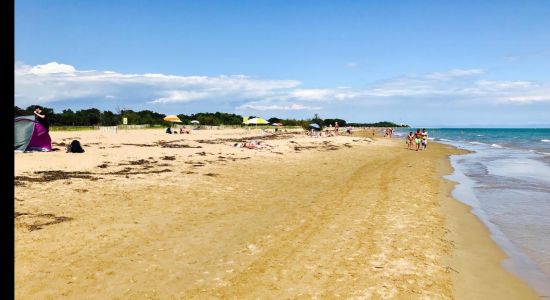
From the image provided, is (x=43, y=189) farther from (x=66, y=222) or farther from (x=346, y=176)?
(x=346, y=176)

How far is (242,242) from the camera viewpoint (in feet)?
22.5

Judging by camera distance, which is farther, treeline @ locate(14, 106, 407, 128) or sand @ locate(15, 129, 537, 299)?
treeline @ locate(14, 106, 407, 128)

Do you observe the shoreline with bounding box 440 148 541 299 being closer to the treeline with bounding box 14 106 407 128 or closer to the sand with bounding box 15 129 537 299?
the sand with bounding box 15 129 537 299

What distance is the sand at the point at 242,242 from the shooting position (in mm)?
5004

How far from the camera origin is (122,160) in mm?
17516

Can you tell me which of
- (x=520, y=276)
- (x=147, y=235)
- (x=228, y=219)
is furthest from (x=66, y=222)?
(x=520, y=276)

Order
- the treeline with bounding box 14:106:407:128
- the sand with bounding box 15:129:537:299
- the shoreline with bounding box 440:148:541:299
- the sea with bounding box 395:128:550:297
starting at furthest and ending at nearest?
the treeline with bounding box 14:106:407:128, the sea with bounding box 395:128:550:297, the shoreline with bounding box 440:148:541:299, the sand with bounding box 15:129:537:299

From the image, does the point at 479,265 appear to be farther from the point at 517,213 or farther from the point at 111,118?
the point at 111,118

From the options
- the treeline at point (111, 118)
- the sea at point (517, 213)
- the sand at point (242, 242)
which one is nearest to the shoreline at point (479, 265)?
the sand at point (242, 242)

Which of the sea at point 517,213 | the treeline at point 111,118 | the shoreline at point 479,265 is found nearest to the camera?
the shoreline at point 479,265

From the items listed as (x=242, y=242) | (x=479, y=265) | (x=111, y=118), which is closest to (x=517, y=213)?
(x=479, y=265)

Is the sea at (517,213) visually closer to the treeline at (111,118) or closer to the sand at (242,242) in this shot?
the sand at (242,242)

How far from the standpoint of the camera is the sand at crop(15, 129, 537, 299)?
16.4ft

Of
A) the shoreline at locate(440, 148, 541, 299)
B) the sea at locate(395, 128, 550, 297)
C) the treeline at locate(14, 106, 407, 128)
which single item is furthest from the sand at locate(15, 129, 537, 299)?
the treeline at locate(14, 106, 407, 128)
